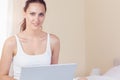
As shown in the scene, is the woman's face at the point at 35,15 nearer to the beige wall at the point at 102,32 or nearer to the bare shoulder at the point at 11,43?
the bare shoulder at the point at 11,43

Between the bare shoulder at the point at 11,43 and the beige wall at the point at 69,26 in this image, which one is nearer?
the bare shoulder at the point at 11,43

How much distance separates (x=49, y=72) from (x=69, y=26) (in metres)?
1.67

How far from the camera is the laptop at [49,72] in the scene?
38.5 inches

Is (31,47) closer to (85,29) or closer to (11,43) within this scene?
(11,43)

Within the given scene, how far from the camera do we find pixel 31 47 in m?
1.36

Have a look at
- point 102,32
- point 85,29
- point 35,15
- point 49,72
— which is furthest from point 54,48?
point 85,29

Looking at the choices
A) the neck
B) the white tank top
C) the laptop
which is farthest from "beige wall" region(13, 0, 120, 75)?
the laptop

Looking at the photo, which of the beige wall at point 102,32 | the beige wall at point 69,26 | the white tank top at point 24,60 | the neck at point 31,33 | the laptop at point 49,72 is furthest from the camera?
the beige wall at point 69,26

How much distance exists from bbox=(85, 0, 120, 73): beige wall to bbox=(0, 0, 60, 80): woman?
3.59 ft

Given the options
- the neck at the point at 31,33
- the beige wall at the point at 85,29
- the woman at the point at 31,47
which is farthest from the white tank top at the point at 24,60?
the beige wall at the point at 85,29

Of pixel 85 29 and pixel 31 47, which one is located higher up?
pixel 85 29

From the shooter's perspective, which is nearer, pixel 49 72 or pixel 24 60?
pixel 49 72

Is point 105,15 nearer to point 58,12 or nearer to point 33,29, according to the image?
point 58,12

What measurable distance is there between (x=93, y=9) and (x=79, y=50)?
1.68ft
